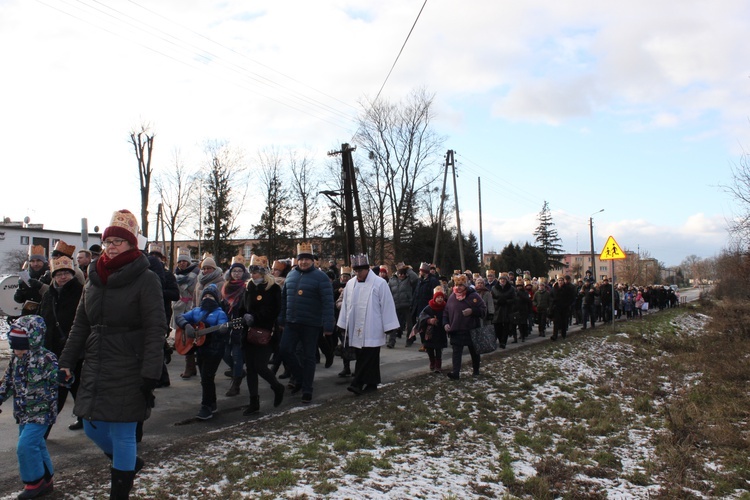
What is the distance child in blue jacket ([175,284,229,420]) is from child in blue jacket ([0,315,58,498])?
7.29 ft

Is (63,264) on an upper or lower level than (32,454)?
upper

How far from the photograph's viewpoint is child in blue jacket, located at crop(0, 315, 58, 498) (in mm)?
4258

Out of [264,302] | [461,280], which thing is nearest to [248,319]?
[264,302]

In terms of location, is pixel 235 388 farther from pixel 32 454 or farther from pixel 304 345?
pixel 32 454

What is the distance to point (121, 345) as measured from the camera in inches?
151

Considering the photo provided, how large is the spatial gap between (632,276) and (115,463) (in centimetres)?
10215

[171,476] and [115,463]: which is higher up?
[115,463]

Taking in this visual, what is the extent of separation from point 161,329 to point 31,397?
1.39 metres

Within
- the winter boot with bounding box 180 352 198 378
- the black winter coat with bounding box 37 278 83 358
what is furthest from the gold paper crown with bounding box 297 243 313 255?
the black winter coat with bounding box 37 278 83 358

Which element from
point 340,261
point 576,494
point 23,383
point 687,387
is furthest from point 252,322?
point 340,261

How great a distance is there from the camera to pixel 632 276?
315 feet

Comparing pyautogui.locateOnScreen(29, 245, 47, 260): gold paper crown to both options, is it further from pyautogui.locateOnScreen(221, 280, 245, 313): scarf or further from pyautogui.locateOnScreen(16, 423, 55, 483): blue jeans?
pyautogui.locateOnScreen(16, 423, 55, 483): blue jeans

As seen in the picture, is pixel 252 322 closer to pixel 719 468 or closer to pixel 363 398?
pixel 363 398

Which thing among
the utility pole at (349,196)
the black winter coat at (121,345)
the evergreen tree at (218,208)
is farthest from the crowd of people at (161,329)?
the evergreen tree at (218,208)
